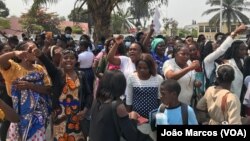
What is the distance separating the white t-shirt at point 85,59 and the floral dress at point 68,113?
3.16 meters

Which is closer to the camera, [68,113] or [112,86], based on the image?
[112,86]

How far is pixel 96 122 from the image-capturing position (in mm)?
3389

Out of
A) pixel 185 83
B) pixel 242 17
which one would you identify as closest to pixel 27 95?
pixel 185 83

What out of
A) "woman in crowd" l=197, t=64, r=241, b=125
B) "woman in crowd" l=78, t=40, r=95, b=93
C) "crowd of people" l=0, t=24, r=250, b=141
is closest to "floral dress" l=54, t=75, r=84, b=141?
"crowd of people" l=0, t=24, r=250, b=141

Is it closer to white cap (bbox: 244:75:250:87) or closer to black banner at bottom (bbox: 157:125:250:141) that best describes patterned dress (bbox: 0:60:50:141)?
black banner at bottom (bbox: 157:125:250:141)

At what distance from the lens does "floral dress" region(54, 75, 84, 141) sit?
4.66m

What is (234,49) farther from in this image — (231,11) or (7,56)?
(231,11)

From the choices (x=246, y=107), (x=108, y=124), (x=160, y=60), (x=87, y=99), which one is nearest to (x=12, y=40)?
(x=160, y=60)

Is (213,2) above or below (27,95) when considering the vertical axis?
above

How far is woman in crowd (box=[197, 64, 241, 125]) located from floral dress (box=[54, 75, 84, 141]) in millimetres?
1345

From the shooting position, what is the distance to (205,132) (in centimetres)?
337

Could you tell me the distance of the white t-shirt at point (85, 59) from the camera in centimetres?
787

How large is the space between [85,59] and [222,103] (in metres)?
4.35

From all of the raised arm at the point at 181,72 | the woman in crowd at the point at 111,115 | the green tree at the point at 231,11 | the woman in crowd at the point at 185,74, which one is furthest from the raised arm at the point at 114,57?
the green tree at the point at 231,11
